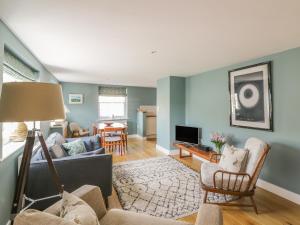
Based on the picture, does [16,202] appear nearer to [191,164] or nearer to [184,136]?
[191,164]

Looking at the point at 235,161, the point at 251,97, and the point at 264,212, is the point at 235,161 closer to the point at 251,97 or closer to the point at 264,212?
the point at 264,212

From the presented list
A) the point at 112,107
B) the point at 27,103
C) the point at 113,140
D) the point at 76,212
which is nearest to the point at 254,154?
the point at 76,212

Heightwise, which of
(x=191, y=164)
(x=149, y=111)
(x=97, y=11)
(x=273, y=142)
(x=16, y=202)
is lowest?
(x=191, y=164)

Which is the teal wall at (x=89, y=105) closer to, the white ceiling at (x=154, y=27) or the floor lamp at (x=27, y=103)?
the white ceiling at (x=154, y=27)

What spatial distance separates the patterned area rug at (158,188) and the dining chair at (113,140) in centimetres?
95

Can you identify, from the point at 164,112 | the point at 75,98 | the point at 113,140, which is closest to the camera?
the point at 113,140

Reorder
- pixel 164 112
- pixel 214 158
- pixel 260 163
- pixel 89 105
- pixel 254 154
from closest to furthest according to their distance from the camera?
pixel 260 163 < pixel 254 154 < pixel 214 158 < pixel 164 112 < pixel 89 105

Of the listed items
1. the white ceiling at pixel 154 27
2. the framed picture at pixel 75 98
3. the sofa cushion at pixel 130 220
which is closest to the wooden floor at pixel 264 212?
the sofa cushion at pixel 130 220

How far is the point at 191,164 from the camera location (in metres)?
3.91

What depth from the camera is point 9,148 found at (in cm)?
203

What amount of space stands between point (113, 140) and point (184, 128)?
6.46 ft

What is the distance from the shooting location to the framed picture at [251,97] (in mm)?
2768

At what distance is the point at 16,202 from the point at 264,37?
9.85ft

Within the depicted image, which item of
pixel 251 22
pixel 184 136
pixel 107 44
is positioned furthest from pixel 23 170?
pixel 184 136
